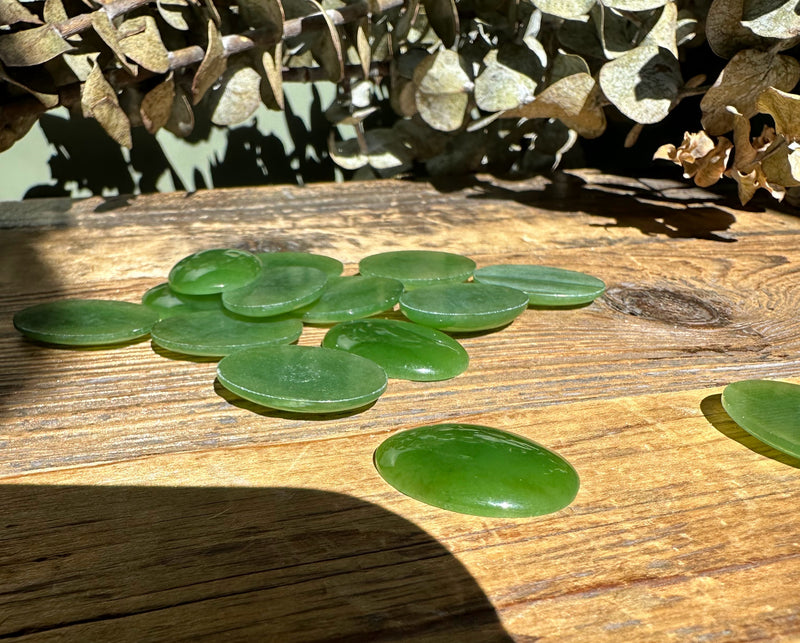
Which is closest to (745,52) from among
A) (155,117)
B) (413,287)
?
(413,287)

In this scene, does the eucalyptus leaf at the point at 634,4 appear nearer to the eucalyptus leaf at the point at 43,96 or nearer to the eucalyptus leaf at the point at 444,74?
the eucalyptus leaf at the point at 444,74

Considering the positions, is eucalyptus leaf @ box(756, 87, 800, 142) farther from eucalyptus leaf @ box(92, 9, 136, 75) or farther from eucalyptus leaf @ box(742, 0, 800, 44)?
eucalyptus leaf @ box(92, 9, 136, 75)

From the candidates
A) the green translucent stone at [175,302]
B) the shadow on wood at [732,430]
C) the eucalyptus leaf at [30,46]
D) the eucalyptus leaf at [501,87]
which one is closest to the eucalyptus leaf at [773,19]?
the eucalyptus leaf at [501,87]

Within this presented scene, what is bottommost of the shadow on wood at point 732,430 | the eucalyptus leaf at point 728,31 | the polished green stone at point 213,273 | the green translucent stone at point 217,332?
the shadow on wood at point 732,430

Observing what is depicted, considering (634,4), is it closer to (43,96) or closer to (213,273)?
(213,273)

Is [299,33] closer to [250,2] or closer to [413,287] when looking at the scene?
[250,2]

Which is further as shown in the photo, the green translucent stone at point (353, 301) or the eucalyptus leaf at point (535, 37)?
the eucalyptus leaf at point (535, 37)
